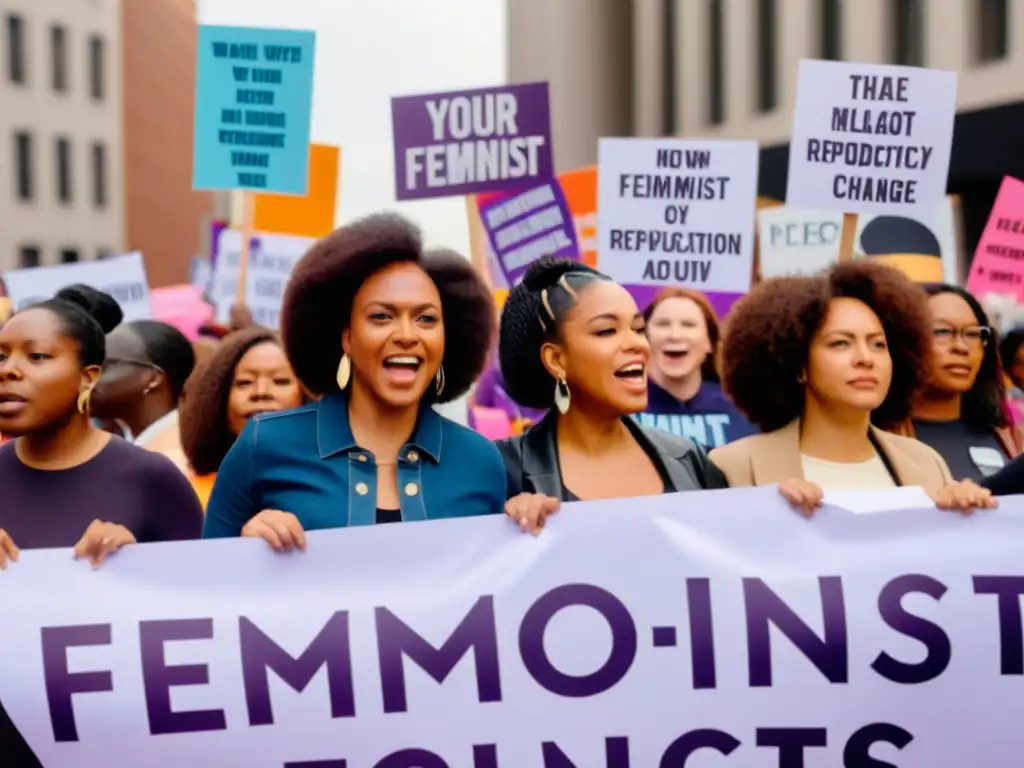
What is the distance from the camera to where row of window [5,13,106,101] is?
42.7m

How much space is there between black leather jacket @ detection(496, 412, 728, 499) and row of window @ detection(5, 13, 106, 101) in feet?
137

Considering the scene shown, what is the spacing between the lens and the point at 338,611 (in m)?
3.27

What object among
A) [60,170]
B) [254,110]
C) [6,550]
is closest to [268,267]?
[254,110]

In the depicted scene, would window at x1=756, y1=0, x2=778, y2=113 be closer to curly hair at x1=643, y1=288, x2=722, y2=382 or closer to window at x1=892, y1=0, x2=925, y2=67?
window at x1=892, y1=0, x2=925, y2=67

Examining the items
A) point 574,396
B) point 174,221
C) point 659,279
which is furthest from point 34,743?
point 174,221

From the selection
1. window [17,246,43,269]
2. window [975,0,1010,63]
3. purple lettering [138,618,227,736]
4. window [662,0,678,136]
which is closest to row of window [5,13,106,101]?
window [17,246,43,269]

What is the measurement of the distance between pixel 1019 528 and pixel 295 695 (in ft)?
4.92

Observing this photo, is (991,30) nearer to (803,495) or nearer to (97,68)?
(803,495)

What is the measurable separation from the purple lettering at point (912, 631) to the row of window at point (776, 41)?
57.4ft

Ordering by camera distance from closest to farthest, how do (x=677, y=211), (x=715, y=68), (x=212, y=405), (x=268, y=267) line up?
(x=212, y=405) → (x=677, y=211) → (x=268, y=267) → (x=715, y=68)

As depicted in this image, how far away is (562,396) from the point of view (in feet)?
12.3

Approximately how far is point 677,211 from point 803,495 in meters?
3.71

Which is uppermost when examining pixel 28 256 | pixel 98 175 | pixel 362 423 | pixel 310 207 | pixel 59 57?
pixel 59 57

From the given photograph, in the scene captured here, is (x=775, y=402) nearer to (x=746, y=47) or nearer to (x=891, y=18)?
(x=891, y=18)
